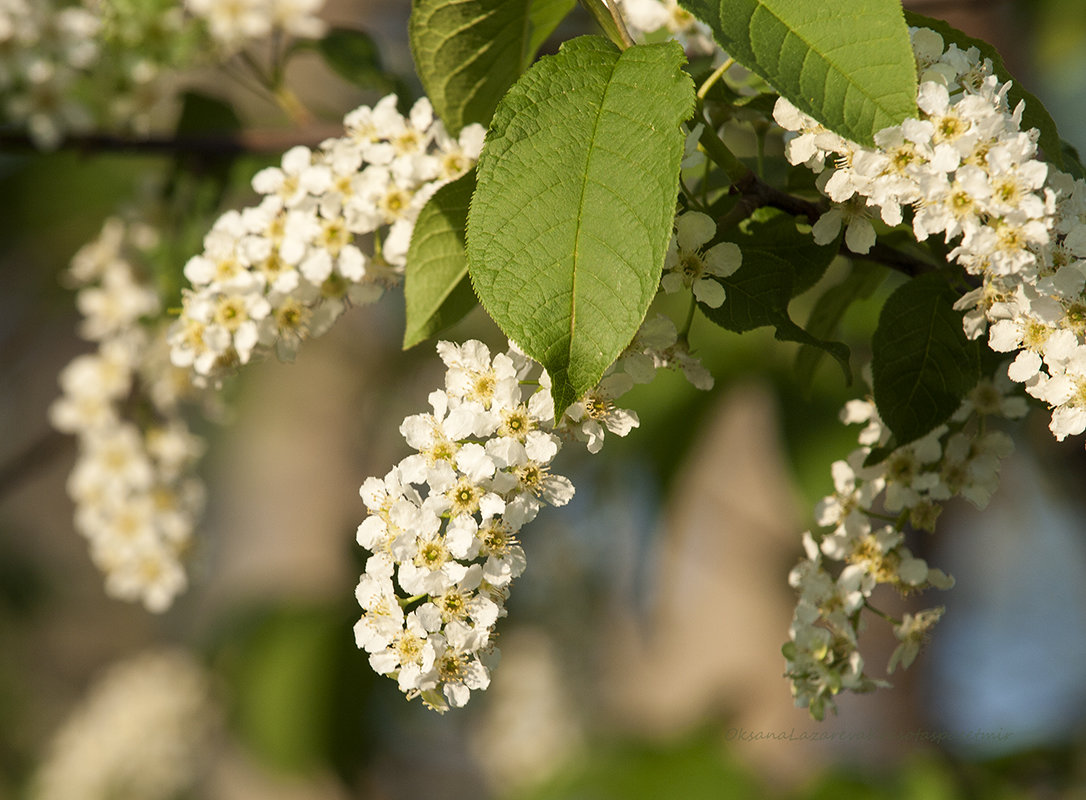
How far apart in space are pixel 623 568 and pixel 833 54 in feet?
9.81

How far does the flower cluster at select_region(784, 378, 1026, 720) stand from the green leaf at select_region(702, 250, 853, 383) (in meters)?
0.15

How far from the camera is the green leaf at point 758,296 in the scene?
2.33ft

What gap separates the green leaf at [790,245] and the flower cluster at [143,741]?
9.02 ft

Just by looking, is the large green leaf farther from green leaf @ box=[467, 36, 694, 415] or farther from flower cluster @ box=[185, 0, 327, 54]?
flower cluster @ box=[185, 0, 327, 54]

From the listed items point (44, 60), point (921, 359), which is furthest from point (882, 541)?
point (44, 60)

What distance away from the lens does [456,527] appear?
2.17ft

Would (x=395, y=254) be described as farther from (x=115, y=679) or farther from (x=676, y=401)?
(x=115, y=679)

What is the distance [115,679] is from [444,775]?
150 cm

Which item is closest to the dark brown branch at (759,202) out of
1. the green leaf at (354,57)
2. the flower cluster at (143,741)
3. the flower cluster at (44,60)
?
the green leaf at (354,57)

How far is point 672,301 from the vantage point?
199 cm

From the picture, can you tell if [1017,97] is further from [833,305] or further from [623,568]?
[623,568]

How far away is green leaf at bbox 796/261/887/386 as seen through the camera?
0.85 meters

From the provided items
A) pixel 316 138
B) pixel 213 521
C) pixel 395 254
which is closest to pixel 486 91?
pixel 395 254

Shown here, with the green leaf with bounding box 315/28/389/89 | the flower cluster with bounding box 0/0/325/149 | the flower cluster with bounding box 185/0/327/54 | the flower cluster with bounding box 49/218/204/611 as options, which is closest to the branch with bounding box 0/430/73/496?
the flower cluster with bounding box 49/218/204/611
